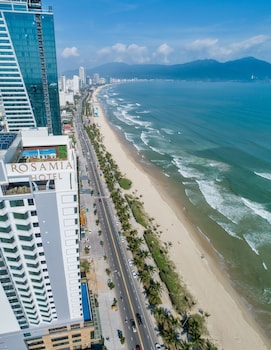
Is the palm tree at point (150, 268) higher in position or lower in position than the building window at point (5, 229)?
lower

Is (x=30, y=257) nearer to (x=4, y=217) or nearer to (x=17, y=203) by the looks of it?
(x=4, y=217)

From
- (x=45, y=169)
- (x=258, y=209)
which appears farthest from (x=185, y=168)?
(x=45, y=169)

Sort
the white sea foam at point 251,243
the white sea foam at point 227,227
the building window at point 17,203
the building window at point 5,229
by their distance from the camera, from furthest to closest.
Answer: the white sea foam at point 227,227 → the white sea foam at point 251,243 → the building window at point 5,229 → the building window at point 17,203

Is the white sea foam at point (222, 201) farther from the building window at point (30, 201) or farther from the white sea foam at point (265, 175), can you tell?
the building window at point (30, 201)

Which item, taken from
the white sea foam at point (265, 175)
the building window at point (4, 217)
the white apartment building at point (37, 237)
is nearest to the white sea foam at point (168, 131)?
the white sea foam at point (265, 175)

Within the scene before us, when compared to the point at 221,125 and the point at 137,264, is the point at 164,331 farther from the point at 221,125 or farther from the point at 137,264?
the point at 221,125

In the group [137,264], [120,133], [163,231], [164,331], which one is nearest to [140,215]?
[163,231]

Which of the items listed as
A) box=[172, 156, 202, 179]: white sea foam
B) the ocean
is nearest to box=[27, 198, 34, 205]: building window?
the ocean
